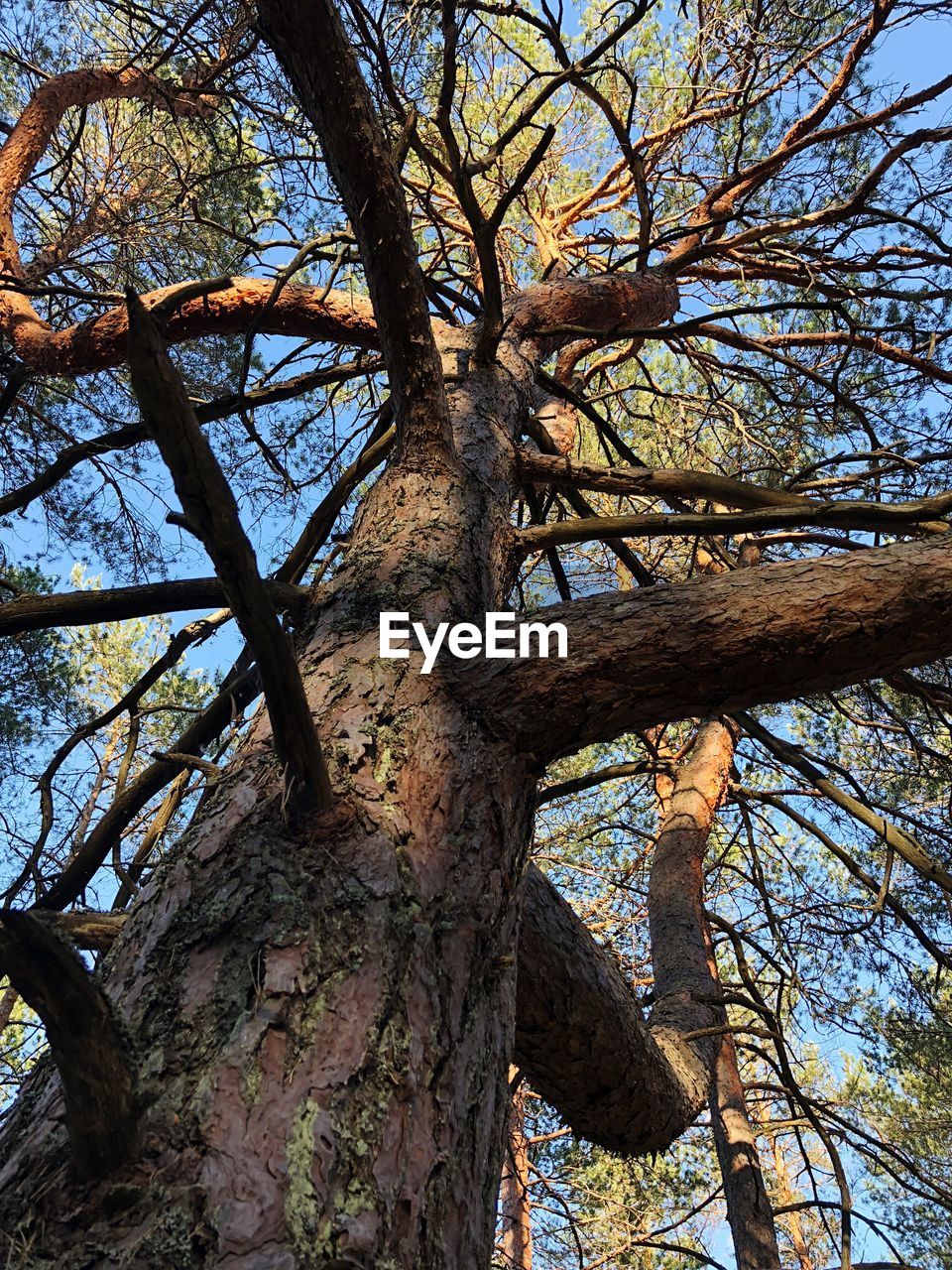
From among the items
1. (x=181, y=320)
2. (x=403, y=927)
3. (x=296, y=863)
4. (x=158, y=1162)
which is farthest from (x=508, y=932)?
(x=181, y=320)

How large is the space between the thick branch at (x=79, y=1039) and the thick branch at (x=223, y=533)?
0.35 meters

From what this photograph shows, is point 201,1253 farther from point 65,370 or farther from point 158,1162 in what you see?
point 65,370

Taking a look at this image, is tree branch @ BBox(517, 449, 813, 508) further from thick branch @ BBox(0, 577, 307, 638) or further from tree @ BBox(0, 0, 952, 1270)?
thick branch @ BBox(0, 577, 307, 638)

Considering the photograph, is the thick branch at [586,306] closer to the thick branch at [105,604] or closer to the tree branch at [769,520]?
the tree branch at [769,520]

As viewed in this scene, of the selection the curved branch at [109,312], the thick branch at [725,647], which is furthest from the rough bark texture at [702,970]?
the curved branch at [109,312]

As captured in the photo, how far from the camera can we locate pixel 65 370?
3.20 metres

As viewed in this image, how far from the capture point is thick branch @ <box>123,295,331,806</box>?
0.73 metres

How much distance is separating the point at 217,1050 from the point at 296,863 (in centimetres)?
26

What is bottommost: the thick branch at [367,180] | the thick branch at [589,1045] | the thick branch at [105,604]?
the thick branch at [589,1045]

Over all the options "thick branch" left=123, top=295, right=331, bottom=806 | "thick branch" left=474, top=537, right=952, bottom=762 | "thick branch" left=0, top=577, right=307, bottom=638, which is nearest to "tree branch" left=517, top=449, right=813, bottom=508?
"thick branch" left=474, top=537, right=952, bottom=762

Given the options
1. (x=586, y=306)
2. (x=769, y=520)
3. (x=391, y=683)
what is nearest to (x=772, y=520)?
(x=769, y=520)

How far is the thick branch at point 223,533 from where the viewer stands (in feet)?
2.41

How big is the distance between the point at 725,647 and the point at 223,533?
87cm

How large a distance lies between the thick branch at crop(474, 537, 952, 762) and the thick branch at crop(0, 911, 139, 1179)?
30.9 inches
